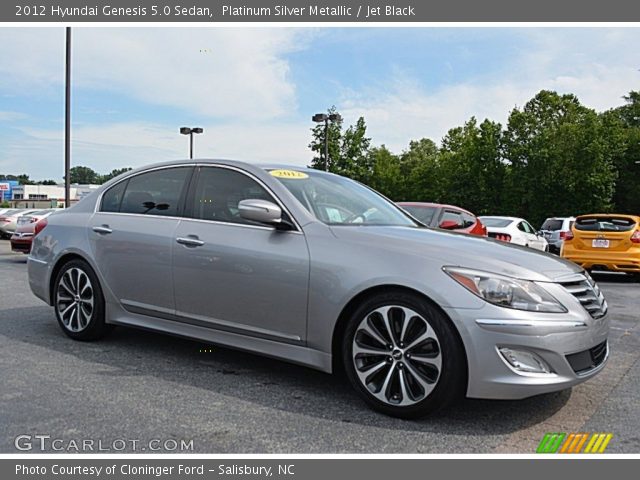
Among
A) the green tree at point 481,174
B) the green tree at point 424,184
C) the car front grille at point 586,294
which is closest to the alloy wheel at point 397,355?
the car front grille at point 586,294

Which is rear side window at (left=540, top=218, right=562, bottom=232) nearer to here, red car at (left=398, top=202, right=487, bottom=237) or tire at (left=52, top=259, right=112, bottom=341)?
red car at (left=398, top=202, right=487, bottom=237)

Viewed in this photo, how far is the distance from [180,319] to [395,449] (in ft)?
6.67

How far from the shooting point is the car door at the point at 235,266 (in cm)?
387

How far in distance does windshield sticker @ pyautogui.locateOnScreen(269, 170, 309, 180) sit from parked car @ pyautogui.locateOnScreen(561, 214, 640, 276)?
8.56 meters

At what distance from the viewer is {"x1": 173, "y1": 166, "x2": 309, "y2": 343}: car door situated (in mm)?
3869

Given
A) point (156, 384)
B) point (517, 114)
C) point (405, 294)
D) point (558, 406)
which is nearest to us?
point (405, 294)

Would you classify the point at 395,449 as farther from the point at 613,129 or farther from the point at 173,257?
the point at 613,129

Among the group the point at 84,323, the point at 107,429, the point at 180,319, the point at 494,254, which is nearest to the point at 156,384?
the point at 180,319

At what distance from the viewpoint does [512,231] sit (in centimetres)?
1416

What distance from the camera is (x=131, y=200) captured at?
5047 mm

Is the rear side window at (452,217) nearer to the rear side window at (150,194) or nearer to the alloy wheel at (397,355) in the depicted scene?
the rear side window at (150,194)

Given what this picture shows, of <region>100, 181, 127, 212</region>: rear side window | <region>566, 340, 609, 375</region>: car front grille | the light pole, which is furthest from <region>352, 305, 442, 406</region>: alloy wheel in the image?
the light pole

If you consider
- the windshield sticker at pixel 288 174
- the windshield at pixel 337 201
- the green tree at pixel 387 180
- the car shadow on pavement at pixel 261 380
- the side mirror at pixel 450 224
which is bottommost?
the car shadow on pavement at pixel 261 380

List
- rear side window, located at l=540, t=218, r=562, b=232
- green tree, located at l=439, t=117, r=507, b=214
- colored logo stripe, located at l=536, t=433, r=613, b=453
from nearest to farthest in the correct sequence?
colored logo stripe, located at l=536, t=433, r=613, b=453 → rear side window, located at l=540, t=218, r=562, b=232 → green tree, located at l=439, t=117, r=507, b=214
